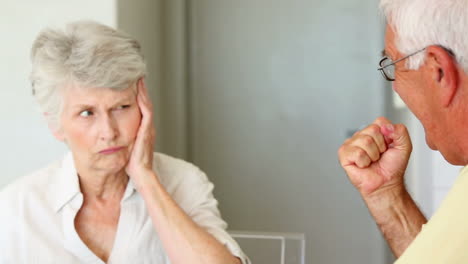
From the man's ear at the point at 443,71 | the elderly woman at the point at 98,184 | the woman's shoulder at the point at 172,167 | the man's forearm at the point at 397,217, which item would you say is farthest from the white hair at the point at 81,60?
the man's ear at the point at 443,71

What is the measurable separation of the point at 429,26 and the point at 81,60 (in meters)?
0.97

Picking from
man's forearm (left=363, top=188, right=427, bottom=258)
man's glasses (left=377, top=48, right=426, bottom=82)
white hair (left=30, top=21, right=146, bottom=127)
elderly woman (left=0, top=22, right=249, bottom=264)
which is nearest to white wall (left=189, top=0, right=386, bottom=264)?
elderly woman (left=0, top=22, right=249, bottom=264)

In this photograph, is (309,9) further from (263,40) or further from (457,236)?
(457,236)

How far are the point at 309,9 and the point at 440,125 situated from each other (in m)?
2.16

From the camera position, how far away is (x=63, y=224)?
5.63ft

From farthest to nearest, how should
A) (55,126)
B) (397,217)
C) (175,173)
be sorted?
(175,173), (55,126), (397,217)

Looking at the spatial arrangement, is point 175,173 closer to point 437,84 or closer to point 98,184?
point 98,184

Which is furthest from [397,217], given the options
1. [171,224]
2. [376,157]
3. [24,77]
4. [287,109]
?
[287,109]

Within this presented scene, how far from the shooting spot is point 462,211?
34.2 inches

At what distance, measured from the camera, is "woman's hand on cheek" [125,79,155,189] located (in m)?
1.78

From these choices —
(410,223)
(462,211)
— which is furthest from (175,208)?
(462,211)

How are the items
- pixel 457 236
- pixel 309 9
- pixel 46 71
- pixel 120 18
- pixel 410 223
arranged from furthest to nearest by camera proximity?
pixel 309 9, pixel 120 18, pixel 46 71, pixel 410 223, pixel 457 236

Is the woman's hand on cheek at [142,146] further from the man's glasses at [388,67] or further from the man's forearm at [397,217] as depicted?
the man's glasses at [388,67]

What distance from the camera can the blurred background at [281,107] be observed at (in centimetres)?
316
